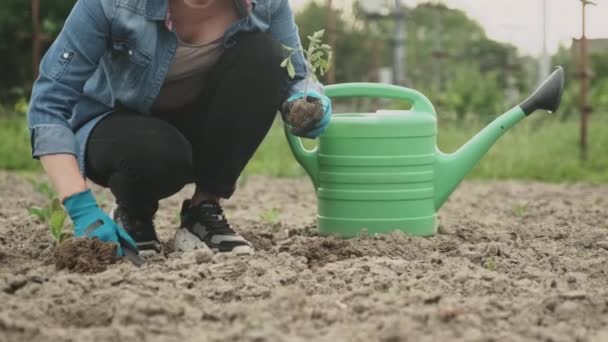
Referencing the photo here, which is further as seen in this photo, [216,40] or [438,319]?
[216,40]

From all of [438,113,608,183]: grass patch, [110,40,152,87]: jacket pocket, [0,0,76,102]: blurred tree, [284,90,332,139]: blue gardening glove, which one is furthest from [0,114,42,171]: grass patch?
[284,90,332,139]: blue gardening glove

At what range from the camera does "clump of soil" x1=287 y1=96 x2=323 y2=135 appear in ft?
8.08

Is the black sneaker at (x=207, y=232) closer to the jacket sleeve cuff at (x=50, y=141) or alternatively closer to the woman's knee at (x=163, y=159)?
the woman's knee at (x=163, y=159)

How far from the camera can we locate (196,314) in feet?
5.78

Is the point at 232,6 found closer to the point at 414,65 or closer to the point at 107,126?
the point at 107,126

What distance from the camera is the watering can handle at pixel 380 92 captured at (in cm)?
285

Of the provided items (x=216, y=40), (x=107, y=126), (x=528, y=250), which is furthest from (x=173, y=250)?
(x=528, y=250)

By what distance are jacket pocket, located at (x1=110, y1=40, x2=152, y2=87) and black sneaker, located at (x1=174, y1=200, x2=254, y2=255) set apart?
432 millimetres

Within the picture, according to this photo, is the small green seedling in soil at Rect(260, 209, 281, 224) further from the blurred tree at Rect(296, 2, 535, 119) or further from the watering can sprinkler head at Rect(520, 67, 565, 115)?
the blurred tree at Rect(296, 2, 535, 119)

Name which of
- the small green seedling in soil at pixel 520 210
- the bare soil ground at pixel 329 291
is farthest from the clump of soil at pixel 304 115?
the small green seedling in soil at pixel 520 210

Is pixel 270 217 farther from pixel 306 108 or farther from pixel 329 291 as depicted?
pixel 329 291

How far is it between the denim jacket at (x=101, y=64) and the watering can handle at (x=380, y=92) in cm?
40

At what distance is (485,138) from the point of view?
9.49 ft

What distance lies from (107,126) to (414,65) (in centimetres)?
1268
